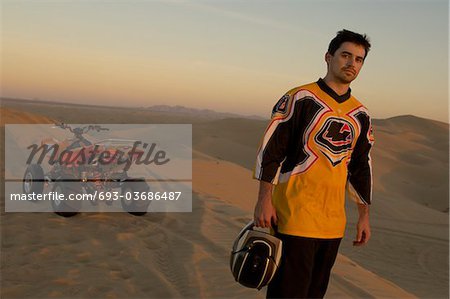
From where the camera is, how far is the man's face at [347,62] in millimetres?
2721

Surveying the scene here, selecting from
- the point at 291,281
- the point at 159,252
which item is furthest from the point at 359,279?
the point at 291,281

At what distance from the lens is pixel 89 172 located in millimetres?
6707

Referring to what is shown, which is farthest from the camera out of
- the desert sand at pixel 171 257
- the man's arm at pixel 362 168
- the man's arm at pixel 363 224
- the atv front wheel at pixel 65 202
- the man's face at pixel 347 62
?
the atv front wheel at pixel 65 202

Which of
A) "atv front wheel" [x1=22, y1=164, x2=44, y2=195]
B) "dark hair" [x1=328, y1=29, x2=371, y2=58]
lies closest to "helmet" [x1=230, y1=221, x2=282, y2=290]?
"dark hair" [x1=328, y1=29, x2=371, y2=58]

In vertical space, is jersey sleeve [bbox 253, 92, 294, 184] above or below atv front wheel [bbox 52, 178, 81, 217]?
above

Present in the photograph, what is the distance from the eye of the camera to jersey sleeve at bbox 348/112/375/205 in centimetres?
290

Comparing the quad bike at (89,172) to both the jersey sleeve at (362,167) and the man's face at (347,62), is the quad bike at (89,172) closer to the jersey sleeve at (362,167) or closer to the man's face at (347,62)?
the jersey sleeve at (362,167)

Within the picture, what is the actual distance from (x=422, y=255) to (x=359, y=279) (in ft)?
15.0

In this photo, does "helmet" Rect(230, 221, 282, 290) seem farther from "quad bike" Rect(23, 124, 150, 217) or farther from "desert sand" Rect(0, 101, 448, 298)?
"quad bike" Rect(23, 124, 150, 217)

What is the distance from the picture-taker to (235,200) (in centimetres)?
1176

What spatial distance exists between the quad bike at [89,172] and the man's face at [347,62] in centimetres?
438

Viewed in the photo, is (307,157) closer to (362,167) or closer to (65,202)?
(362,167)

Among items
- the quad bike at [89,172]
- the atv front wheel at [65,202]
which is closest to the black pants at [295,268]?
the quad bike at [89,172]

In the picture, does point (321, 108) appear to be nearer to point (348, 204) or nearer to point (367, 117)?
point (367, 117)
